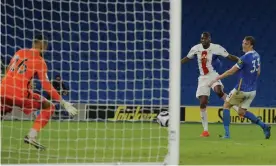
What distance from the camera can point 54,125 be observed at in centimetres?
1385

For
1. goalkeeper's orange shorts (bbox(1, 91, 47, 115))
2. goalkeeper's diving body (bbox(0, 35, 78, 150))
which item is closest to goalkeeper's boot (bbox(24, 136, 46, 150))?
goalkeeper's diving body (bbox(0, 35, 78, 150))

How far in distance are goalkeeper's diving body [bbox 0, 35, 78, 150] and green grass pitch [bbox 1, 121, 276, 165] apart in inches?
20.5

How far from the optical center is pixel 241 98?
11492mm

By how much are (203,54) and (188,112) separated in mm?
5423

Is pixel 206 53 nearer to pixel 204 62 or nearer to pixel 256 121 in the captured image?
pixel 204 62

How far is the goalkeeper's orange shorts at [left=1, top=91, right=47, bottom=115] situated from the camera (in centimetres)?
823

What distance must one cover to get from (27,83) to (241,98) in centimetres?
439

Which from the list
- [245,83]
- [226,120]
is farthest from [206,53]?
[226,120]

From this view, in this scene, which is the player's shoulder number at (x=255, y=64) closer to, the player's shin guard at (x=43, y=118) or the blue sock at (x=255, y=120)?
the blue sock at (x=255, y=120)

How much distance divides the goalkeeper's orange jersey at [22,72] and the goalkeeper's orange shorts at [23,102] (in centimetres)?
4

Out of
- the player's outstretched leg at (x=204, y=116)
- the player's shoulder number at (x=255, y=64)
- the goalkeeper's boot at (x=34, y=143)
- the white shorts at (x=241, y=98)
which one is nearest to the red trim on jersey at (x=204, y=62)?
the player's outstretched leg at (x=204, y=116)

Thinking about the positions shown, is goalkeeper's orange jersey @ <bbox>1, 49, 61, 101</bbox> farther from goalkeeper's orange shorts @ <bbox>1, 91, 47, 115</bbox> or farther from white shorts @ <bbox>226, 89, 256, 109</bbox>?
white shorts @ <bbox>226, 89, 256, 109</bbox>

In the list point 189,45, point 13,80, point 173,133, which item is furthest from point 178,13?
point 189,45

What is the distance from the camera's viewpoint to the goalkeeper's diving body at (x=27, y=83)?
8125mm
